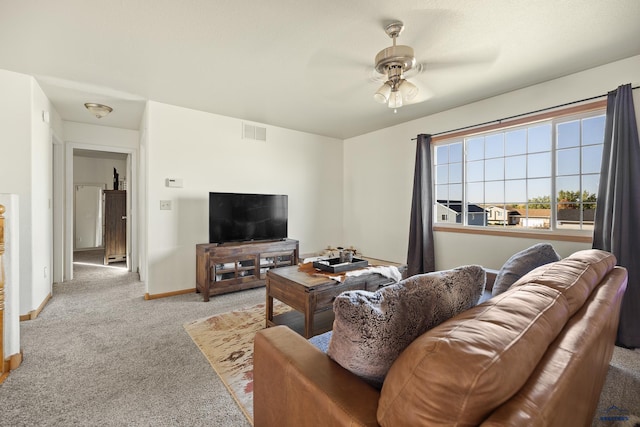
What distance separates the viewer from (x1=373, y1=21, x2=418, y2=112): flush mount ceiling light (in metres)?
2.17

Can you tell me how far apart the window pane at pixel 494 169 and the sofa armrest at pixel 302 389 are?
11.2 ft

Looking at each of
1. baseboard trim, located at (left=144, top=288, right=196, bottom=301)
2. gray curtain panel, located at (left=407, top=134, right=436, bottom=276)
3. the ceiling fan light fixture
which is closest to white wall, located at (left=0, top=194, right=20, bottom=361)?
baseboard trim, located at (left=144, top=288, right=196, bottom=301)

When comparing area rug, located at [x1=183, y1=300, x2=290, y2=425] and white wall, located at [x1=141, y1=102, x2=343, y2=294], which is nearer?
area rug, located at [x1=183, y1=300, x2=290, y2=425]

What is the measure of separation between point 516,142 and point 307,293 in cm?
303

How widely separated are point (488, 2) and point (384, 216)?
3266 mm

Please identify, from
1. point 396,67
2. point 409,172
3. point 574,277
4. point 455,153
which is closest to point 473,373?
point 574,277

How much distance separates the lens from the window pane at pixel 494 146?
141 inches

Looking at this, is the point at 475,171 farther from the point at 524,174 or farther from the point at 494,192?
the point at 524,174

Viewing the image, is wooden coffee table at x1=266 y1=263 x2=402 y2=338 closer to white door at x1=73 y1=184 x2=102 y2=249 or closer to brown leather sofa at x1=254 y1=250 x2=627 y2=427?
brown leather sofa at x1=254 y1=250 x2=627 y2=427

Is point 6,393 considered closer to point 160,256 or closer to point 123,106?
point 160,256

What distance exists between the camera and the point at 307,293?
7.27 ft

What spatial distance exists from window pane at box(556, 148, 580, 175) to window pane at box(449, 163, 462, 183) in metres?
1.08

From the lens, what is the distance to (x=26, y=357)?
7.18 feet

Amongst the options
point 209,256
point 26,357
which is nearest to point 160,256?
point 209,256
